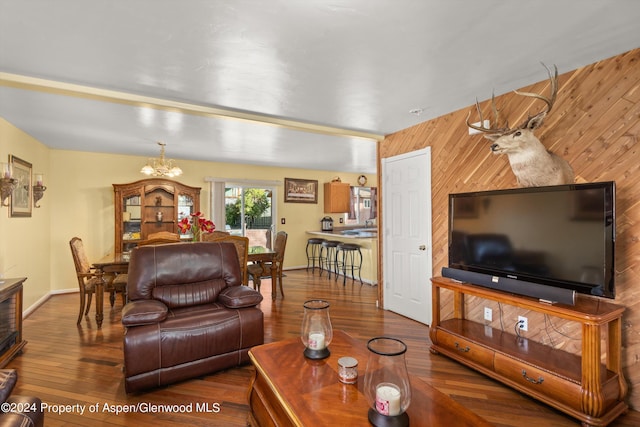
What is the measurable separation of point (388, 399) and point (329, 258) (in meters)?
5.41

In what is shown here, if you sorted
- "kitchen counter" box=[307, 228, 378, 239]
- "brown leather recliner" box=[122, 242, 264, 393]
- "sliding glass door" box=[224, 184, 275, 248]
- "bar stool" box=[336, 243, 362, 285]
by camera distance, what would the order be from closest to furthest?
1. "brown leather recliner" box=[122, 242, 264, 393]
2. "bar stool" box=[336, 243, 362, 285]
3. "kitchen counter" box=[307, 228, 378, 239]
4. "sliding glass door" box=[224, 184, 275, 248]

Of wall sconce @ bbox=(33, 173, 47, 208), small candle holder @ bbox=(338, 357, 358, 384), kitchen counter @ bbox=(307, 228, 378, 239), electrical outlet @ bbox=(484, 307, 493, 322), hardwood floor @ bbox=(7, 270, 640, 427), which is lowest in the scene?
hardwood floor @ bbox=(7, 270, 640, 427)

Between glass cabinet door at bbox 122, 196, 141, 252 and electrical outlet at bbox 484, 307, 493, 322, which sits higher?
glass cabinet door at bbox 122, 196, 141, 252

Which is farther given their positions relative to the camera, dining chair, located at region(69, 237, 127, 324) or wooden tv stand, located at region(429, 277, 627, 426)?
dining chair, located at region(69, 237, 127, 324)

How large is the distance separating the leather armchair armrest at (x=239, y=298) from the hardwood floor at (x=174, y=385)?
1.79ft

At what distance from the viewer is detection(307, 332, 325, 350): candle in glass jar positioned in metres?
1.78

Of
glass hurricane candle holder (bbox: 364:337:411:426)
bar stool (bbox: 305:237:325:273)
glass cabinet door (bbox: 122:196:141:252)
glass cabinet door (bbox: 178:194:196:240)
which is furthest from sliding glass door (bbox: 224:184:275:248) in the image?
glass hurricane candle holder (bbox: 364:337:411:426)

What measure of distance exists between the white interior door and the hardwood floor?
10.3 inches

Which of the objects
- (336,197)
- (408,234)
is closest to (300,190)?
(336,197)

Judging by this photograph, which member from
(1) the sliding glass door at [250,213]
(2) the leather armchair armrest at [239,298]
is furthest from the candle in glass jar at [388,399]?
(1) the sliding glass door at [250,213]

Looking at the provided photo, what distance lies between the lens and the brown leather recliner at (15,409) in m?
1.27

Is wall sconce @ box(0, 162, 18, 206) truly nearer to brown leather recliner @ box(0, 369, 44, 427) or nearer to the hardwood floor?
the hardwood floor

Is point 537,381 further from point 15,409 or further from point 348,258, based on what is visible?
point 348,258

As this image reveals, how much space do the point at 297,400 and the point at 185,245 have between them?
2.07m
